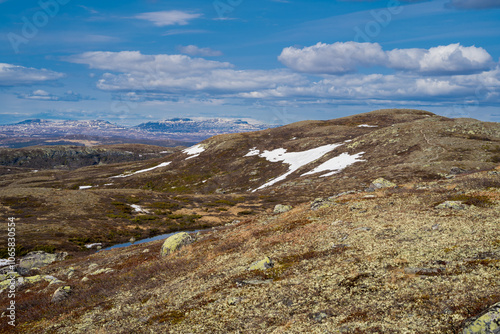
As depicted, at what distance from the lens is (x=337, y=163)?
101188 mm

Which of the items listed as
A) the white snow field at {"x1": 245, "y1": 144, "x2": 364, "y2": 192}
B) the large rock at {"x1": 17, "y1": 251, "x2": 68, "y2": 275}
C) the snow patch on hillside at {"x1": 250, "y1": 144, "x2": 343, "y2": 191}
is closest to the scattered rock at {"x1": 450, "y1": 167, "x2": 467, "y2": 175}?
the white snow field at {"x1": 245, "y1": 144, "x2": 364, "y2": 192}

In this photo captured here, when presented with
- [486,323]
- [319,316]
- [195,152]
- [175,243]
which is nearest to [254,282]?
[319,316]

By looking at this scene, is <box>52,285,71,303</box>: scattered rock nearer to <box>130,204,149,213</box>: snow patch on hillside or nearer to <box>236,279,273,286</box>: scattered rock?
<box>236,279,273,286</box>: scattered rock

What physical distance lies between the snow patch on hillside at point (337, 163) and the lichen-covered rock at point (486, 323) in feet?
273

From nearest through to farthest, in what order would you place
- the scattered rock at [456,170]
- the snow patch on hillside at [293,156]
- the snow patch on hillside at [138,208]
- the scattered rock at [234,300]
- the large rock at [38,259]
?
the scattered rock at [234,300] < the large rock at [38,259] < the scattered rock at [456,170] < the snow patch on hillside at [138,208] < the snow patch on hillside at [293,156]

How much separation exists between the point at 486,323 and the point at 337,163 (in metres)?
93.1

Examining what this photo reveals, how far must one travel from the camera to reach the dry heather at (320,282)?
14.2 meters

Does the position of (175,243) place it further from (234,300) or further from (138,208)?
(138,208)

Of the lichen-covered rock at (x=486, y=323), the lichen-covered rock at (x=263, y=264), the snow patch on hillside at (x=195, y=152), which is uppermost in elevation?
the snow patch on hillside at (x=195, y=152)

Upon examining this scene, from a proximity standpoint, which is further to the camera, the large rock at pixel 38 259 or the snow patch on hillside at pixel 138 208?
the snow patch on hillside at pixel 138 208

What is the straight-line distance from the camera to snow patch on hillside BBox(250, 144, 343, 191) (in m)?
111

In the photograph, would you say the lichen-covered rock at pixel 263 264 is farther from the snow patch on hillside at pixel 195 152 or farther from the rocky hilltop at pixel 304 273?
the snow patch on hillside at pixel 195 152

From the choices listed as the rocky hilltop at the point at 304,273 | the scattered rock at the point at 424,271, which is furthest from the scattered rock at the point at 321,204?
the scattered rock at the point at 424,271

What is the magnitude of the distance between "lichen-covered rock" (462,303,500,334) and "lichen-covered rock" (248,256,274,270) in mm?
13624
